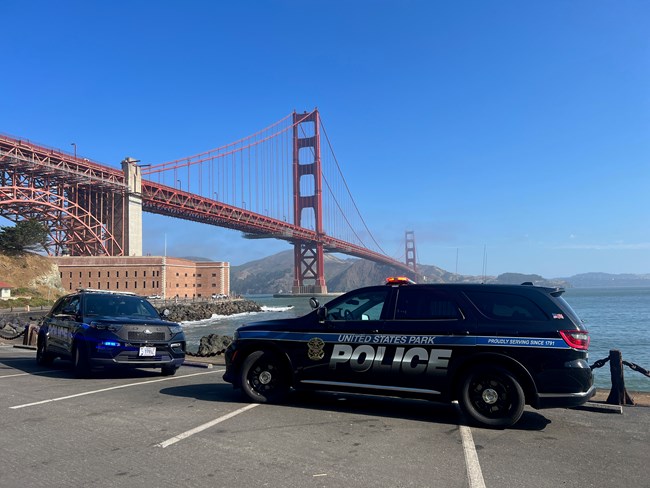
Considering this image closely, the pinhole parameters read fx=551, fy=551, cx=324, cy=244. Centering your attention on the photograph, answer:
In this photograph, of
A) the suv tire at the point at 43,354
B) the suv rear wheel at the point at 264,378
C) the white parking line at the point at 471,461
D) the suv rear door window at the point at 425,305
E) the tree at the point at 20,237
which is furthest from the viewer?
the tree at the point at 20,237

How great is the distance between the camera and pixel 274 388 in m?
6.96

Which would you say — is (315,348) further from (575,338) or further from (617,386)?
(617,386)

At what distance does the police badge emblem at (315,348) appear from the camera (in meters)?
6.64

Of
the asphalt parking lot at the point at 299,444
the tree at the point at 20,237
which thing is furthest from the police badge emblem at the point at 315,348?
the tree at the point at 20,237

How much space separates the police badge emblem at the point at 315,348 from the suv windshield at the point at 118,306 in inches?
176

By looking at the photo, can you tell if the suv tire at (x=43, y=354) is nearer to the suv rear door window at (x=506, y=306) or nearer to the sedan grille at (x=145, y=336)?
the sedan grille at (x=145, y=336)

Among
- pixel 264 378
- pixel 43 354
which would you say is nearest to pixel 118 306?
pixel 43 354

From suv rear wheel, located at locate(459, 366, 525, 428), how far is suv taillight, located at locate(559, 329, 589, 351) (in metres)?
0.68

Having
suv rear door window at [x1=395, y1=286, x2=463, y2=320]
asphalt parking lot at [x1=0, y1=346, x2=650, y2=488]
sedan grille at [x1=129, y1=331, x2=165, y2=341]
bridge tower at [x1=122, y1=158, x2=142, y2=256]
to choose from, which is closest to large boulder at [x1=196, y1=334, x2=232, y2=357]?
sedan grille at [x1=129, y1=331, x2=165, y2=341]

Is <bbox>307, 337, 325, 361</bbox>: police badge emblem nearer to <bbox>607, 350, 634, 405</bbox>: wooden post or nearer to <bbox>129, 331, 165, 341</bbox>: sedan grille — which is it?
A: <bbox>129, 331, 165, 341</bbox>: sedan grille

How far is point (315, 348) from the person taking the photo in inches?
263

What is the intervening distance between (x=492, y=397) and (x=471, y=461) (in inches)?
53.4

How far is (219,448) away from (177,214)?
7132 cm

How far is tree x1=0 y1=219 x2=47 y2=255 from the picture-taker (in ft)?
195
